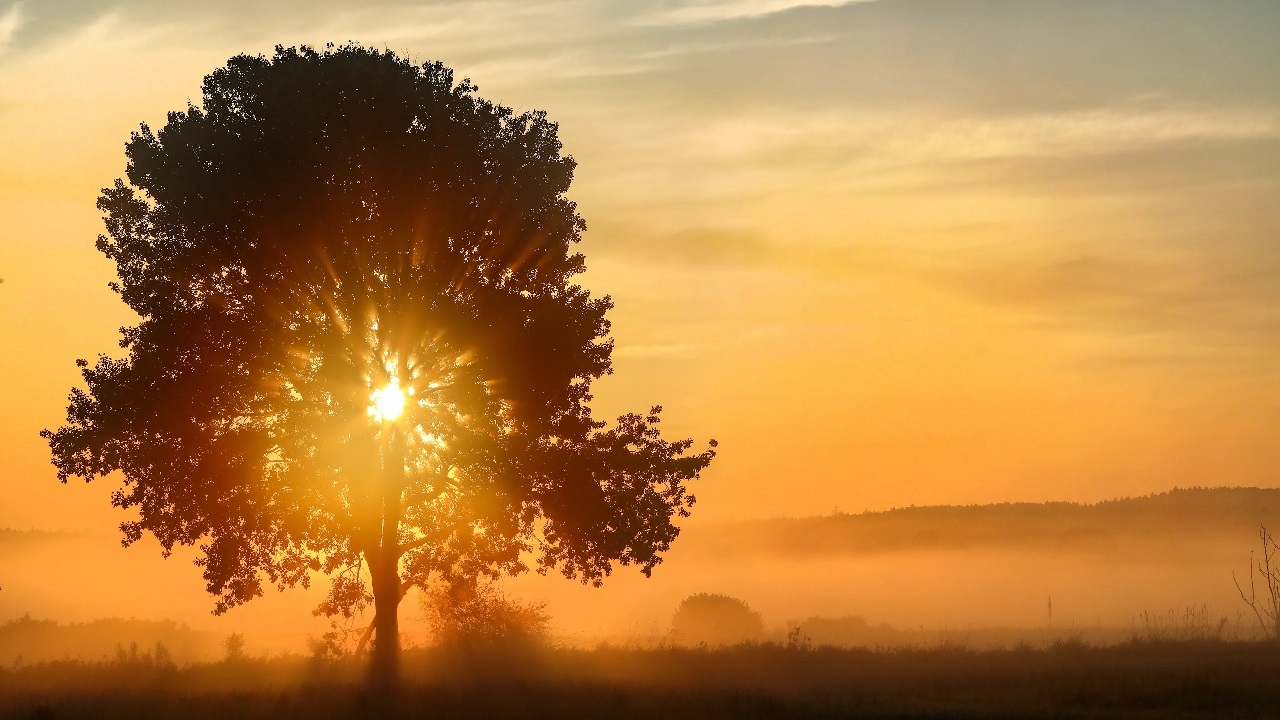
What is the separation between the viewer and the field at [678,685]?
30.1 metres

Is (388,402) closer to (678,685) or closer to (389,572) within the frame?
(389,572)

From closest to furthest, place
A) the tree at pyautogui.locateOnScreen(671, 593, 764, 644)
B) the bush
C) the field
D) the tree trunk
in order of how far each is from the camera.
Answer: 1. the field
2. the tree trunk
3. the bush
4. the tree at pyautogui.locateOnScreen(671, 593, 764, 644)

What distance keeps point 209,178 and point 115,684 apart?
1366 centimetres

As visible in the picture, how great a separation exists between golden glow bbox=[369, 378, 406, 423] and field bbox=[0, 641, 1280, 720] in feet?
23.4

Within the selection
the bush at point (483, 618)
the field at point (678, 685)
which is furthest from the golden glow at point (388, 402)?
the bush at point (483, 618)

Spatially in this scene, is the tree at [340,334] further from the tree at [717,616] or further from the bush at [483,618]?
the tree at [717,616]

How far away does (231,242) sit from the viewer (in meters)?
34.2

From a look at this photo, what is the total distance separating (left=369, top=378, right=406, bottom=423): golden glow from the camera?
35.5m

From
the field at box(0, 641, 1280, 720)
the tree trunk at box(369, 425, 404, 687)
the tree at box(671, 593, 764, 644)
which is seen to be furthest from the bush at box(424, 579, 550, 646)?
the tree at box(671, 593, 764, 644)

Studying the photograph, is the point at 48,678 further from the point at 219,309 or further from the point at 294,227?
the point at 294,227

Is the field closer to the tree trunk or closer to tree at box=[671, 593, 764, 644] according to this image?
the tree trunk

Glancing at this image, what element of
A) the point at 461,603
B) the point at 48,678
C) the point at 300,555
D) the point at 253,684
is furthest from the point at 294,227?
the point at 461,603

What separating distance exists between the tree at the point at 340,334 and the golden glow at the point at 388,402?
0.04 metres

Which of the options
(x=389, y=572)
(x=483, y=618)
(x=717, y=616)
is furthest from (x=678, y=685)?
(x=717, y=616)
